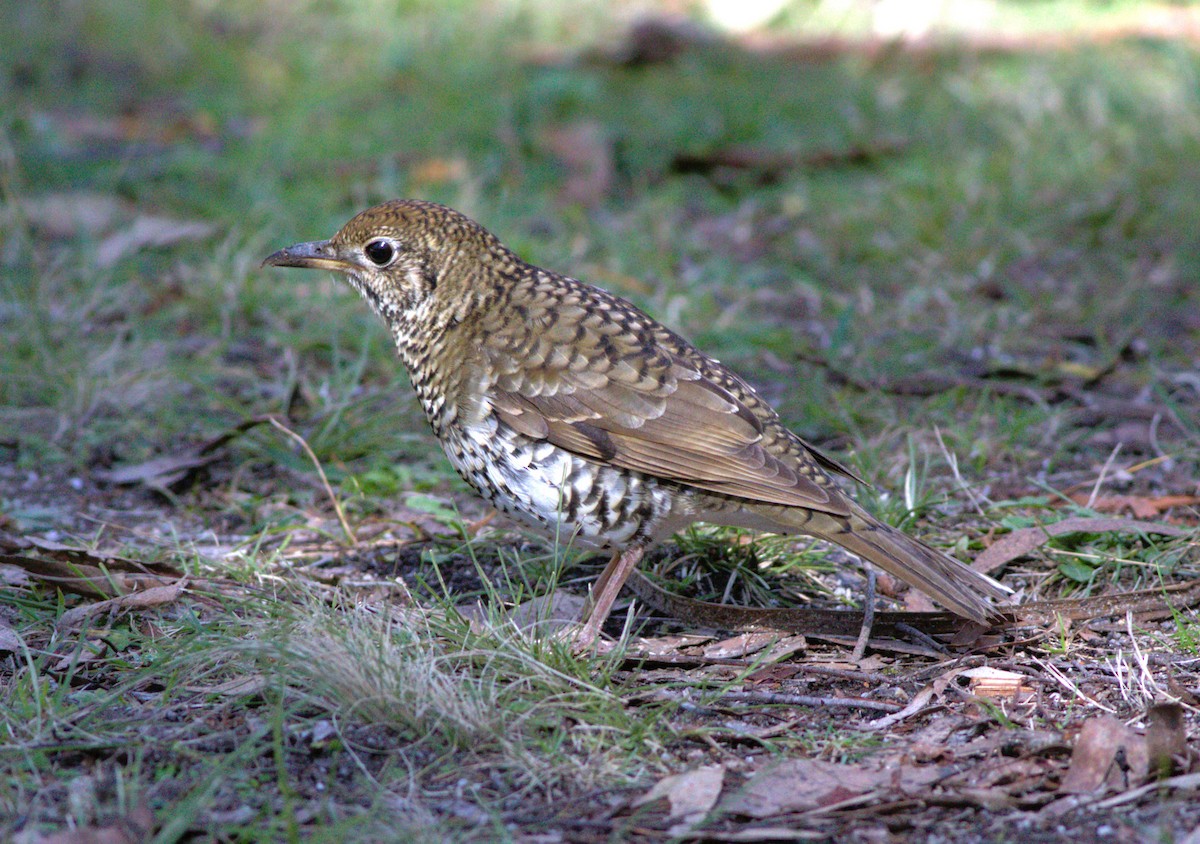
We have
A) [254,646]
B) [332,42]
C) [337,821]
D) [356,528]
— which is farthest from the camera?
[332,42]

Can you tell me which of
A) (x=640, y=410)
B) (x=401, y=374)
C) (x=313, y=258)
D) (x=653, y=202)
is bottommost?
(x=401, y=374)

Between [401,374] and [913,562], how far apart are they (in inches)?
103

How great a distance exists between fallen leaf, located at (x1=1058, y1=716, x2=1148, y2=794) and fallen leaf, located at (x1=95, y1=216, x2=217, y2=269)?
5231 mm

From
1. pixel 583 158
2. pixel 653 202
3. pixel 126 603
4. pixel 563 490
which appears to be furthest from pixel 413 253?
pixel 583 158

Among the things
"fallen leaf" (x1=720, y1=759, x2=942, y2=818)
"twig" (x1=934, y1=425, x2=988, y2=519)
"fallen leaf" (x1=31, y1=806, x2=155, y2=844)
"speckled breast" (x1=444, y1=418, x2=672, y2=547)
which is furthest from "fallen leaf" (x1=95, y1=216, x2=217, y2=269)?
"fallen leaf" (x1=720, y1=759, x2=942, y2=818)

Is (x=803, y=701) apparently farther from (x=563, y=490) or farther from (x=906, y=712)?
Result: (x=563, y=490)

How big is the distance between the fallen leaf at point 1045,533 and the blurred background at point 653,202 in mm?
372

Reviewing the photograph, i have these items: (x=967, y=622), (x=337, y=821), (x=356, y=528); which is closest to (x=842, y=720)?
(x=967, y=622)

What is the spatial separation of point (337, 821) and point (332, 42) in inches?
358

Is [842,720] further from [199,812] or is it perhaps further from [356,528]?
[356,528]

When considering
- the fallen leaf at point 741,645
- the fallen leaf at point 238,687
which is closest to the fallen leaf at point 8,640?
the fallen leaf at point 238,687

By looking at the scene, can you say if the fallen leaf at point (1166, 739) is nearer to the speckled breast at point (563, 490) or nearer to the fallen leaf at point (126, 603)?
the speckled breast at point (563, 490)

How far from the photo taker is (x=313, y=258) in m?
4.57

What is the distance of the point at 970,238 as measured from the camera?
711cm
